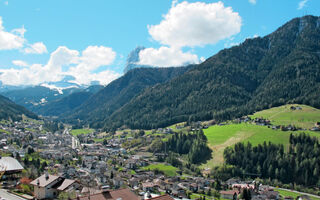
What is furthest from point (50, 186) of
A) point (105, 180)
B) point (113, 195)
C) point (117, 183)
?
point (105, 180)

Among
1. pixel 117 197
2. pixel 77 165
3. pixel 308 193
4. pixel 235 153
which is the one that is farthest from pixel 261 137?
pixel 117 197

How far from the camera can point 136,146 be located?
19888cm

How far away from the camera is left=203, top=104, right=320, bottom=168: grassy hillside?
513ft

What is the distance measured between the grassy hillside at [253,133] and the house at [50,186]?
10191 cm

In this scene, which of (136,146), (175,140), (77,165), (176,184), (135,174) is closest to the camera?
(176,184)

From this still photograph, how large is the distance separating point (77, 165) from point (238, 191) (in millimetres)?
73369

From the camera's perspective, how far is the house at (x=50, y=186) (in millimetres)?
51709

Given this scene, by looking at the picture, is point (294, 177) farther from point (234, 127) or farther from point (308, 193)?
point (234, 127)

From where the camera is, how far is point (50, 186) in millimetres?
53000

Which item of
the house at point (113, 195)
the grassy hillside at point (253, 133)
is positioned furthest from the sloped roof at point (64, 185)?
the grassy hillside at point (253, 133)

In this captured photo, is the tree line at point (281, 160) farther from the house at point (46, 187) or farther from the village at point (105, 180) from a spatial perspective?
the house at point (46, 187)

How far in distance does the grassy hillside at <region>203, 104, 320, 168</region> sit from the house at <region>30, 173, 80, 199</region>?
334 ft

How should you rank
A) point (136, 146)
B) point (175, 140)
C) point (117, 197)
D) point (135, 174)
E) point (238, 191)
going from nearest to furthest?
point (117, 197), point (238, 191), point (135, 174), point (175, 140), point (136, 146)

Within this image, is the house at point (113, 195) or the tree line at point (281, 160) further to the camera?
the tree line at point (281, 160)
